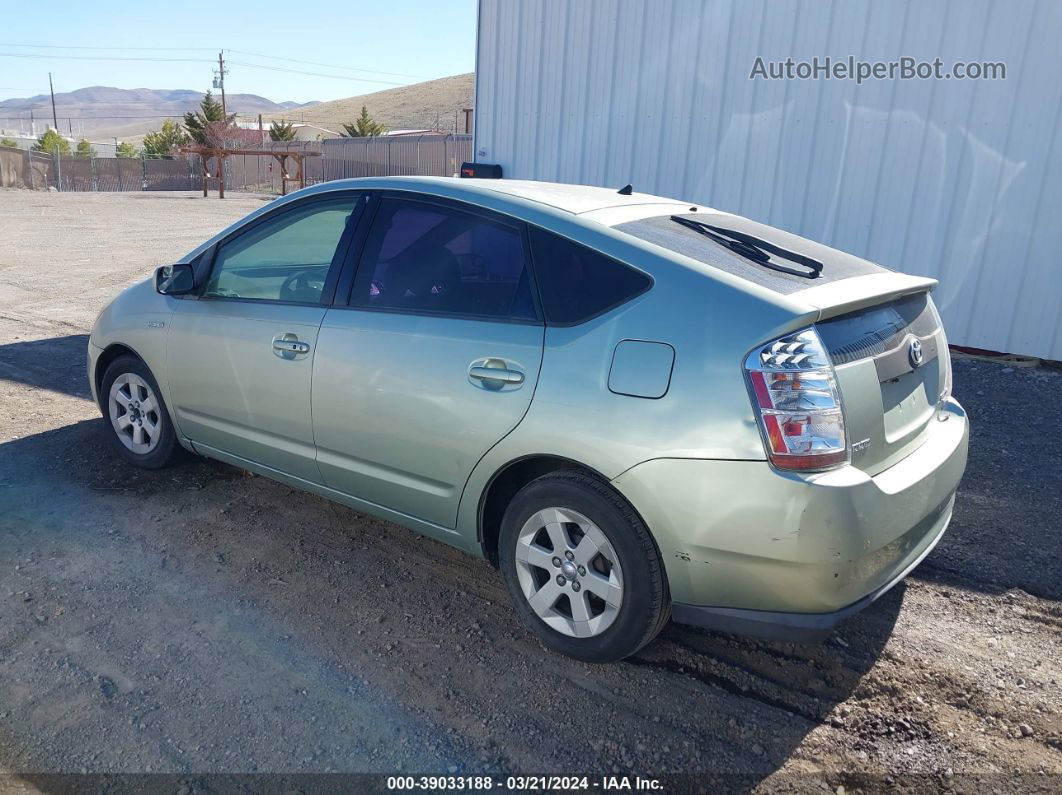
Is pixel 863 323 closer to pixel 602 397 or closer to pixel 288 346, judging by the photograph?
pixel 602 397

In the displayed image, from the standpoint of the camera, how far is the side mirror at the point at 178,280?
14.1 ft

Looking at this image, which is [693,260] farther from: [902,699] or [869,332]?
[902,699]

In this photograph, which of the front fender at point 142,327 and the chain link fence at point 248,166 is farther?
the chain link fence at point 248,166

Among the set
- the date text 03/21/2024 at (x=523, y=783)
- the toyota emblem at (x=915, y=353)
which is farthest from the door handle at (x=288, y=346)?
the toyota emblem at (x=915, y=353)

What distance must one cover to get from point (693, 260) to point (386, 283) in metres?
1.36

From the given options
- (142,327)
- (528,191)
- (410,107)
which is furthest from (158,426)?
(410,107)

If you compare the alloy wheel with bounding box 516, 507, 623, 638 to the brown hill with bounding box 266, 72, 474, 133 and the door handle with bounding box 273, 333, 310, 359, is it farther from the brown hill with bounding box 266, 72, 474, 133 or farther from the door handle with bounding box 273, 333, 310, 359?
the brown hill with bounding box 266, 72, 474, 133

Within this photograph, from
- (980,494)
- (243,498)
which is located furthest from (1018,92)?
(243,498)

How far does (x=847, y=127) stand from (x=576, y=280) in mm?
6156

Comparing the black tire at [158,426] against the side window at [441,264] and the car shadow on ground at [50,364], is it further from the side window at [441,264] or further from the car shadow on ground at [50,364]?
the side window at [441,264]

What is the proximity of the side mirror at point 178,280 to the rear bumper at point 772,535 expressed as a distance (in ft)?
8.67

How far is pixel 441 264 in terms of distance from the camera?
11.5 ft

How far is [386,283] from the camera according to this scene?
11.9ft

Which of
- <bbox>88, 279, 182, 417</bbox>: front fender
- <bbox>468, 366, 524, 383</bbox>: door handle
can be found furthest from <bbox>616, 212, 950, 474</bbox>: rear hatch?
<bbox>88, 279, 182, 417</bbox>: front fender
